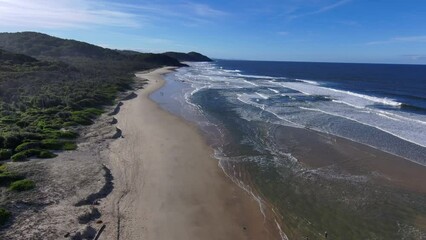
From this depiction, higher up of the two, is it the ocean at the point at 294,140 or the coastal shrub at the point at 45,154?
the coastal shrub at the point at 45,154

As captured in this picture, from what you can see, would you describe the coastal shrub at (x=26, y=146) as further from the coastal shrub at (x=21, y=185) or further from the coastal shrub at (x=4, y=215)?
the coastal shrub at (x=4, y=215)

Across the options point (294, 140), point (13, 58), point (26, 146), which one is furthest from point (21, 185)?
point (13, 58)

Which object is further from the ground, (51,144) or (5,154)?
(5,154)

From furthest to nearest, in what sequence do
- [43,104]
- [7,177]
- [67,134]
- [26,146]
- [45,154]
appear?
1. [43,104]
2. [67,134]
3. [26,146]
4. [45,154]
5. [7,177]

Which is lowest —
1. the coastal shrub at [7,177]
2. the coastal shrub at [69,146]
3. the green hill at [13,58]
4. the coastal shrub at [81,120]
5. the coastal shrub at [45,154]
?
the coastal shrub at [81,120]

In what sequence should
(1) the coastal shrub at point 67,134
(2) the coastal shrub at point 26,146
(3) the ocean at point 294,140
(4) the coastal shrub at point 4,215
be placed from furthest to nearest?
(1) the coastal shrub at point 67,134, (2) the coastal shrub at point 26,146, (3) the ocean at point 294,140, (4) the coastal shrub at point 4,215

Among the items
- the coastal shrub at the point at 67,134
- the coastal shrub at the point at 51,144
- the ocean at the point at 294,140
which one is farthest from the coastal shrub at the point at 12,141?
the ocean at the point at 294,140

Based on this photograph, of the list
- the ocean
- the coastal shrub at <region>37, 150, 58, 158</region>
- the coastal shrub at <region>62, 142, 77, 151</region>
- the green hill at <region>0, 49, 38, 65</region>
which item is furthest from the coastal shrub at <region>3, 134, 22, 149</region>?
the green hill at <region>0, 49, 38, 65</region>

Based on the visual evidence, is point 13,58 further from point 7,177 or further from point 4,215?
point 4,215
